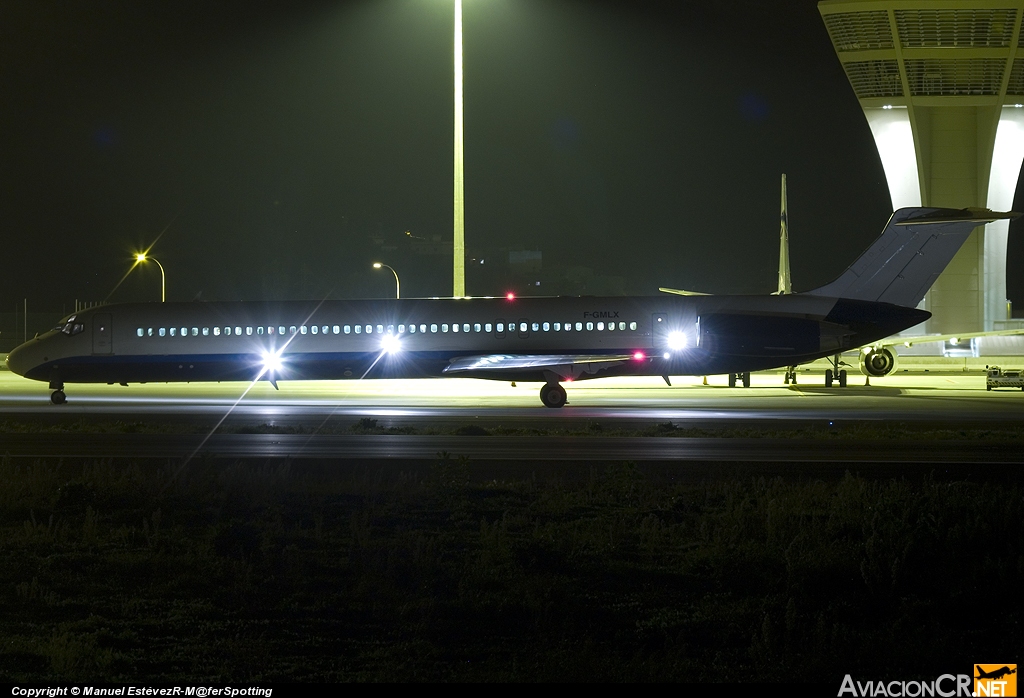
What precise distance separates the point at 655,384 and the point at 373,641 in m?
34.5

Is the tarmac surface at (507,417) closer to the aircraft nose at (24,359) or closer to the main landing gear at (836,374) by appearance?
the main landing gear at (836,374)

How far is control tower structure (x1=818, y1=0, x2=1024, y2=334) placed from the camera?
62812mm

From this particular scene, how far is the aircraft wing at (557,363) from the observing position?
3056 cm

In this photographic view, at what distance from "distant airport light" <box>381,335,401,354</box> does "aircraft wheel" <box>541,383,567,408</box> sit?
474 centimetres

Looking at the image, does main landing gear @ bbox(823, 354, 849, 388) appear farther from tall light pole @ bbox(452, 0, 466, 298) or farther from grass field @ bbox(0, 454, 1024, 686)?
grass field @ bbox(0, 454, 1024, 686)

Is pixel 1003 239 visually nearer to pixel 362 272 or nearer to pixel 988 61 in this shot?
pixel 988 61

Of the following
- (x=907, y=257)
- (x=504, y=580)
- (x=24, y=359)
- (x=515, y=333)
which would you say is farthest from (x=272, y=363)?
(x=504, y=580)

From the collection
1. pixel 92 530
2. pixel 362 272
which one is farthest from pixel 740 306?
pixel 362 272

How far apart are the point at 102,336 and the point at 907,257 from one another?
23.9m

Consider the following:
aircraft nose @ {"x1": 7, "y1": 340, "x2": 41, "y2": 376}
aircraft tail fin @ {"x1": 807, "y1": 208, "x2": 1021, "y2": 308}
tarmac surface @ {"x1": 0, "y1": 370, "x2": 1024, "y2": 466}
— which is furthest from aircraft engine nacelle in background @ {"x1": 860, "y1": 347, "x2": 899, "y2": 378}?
aircraft nose @ {"x1": 7, "y1": 340, "x2": 41, "y2": 376}

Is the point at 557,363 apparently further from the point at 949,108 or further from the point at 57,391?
the point at 949,108

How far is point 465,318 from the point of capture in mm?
32031

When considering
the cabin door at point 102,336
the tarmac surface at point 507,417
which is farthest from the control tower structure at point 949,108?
the cabin door at point 102,336

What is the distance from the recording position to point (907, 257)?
101ft
